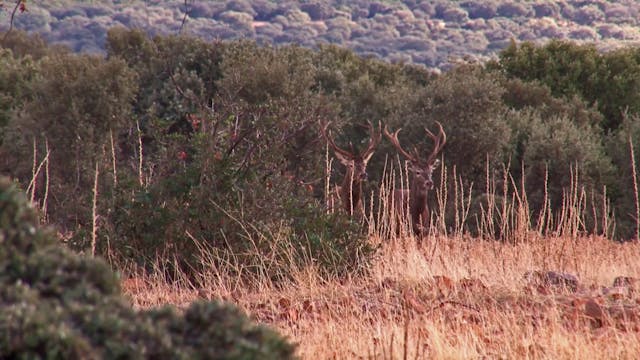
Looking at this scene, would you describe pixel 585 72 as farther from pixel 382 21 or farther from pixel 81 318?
pixel 382 21

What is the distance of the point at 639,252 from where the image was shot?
9.40 meters

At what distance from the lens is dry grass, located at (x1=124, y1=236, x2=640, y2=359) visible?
442cm

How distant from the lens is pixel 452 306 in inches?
223

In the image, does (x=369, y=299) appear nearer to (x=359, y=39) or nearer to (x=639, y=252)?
(x=639, y=252)

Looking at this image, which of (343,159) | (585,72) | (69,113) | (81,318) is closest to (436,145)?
(343,159)

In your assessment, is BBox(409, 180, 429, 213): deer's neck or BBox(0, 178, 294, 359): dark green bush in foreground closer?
BBox(0, 178, 294, 359): dark green bush in foreground

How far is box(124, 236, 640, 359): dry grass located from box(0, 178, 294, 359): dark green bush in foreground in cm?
141

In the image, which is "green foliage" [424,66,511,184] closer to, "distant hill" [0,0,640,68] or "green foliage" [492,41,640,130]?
"green foliage" [492,41,640,130]

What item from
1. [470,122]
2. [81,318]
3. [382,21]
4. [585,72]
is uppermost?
[81,318]

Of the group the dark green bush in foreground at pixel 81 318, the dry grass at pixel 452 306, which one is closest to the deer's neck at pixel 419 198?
the dry grass at pixel 452 306

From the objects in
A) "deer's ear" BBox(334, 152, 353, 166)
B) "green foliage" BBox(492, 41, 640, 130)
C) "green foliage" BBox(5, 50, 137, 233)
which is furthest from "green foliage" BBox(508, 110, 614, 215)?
"green foliage" BBox(5, 50, 137, 233)

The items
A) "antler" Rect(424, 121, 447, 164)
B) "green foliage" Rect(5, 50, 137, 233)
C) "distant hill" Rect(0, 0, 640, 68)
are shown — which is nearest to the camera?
"antler" Rect(424, 121, 447, 164)

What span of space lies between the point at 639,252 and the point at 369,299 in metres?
4.60

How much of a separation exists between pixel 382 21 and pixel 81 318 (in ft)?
337
